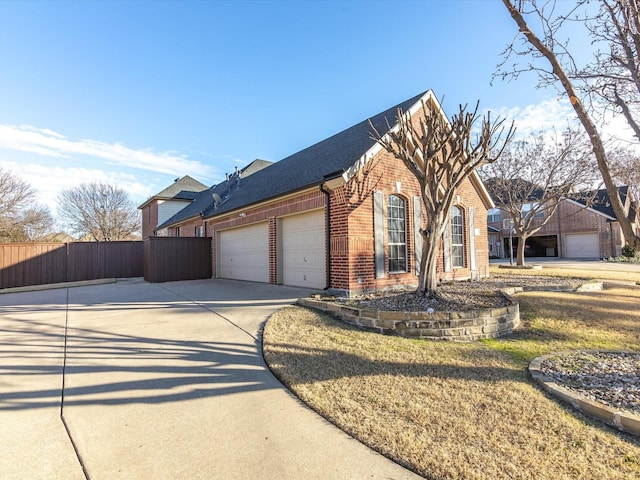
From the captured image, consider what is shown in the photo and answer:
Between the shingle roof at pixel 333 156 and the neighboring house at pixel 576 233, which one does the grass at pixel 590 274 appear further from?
the neighboring house at pixel 576 233

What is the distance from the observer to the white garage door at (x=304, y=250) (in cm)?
912

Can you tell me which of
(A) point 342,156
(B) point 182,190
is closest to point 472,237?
(A) point 342,156

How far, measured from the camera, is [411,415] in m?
2.85

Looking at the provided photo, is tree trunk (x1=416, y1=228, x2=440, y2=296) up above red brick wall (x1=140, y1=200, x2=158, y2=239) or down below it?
below

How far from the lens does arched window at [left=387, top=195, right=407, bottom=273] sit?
9156 mm

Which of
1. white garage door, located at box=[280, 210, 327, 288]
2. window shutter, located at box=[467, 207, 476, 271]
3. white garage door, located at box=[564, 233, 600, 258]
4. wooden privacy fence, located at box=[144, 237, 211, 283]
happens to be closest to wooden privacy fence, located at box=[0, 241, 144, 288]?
wooden privacy fence, located at box=[144, 237, 211, 283]

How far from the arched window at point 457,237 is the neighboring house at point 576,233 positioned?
15781 millimetres

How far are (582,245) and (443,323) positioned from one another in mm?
33569

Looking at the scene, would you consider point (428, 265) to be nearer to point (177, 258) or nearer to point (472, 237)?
point (472, 237)

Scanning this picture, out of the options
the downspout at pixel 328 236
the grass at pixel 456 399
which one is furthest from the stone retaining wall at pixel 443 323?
the downspout at pixel 328 236

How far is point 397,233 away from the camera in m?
9.38

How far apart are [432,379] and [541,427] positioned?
110 centimetres

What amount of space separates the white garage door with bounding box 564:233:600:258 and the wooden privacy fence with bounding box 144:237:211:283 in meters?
33.0

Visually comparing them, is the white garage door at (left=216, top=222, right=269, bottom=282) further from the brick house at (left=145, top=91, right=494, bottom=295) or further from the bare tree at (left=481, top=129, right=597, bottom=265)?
the bare tree at (left=481, top=129, right=597, bottom=265)
